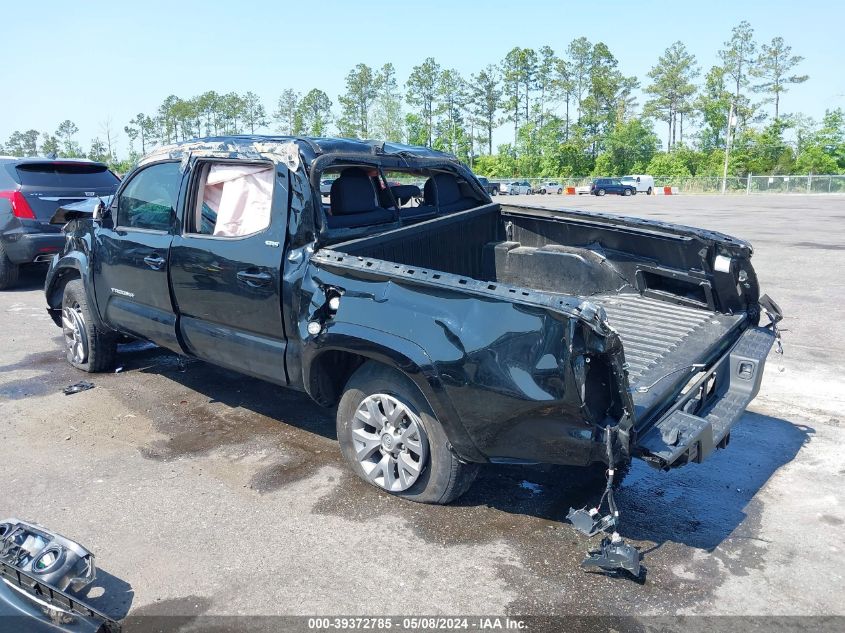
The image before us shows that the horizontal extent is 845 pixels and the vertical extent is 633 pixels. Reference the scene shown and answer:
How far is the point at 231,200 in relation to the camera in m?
4.46

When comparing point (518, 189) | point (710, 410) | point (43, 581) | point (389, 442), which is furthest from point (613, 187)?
point (43, 581)

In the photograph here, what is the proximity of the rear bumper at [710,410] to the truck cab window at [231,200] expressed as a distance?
249 cm

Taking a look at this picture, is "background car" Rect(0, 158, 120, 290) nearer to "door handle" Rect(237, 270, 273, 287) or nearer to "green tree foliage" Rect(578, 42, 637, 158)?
"door handle" Rect(237, 270, 273, 287)

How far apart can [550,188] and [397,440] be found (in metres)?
59.4

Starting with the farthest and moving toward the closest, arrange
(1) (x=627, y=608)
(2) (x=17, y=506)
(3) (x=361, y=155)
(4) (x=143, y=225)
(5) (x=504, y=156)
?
(5) (x=504, y=156) < (4) (x=143, y=225) < (3) (x=361, y=155) < (2) (x=17, y=506) < (1) (x=627, y=608)

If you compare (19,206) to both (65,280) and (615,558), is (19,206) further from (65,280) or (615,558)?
(615,558)

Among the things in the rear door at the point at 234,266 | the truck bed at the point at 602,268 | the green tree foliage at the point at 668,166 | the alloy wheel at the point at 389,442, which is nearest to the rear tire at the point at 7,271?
the rear door at the point at 234,266

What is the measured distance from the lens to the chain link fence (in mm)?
50938

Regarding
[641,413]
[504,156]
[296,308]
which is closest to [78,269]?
[296,308]

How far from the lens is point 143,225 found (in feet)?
16.5

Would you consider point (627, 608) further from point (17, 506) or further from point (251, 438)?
point (17, 506)

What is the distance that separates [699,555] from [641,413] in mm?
769

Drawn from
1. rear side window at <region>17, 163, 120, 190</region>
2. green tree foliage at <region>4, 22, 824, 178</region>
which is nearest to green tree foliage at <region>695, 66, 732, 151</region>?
green tree foliage at <region>4, 22, 824, 178</region>

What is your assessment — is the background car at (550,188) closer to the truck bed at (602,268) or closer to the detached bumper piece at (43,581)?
the truck bed at (602,268)
